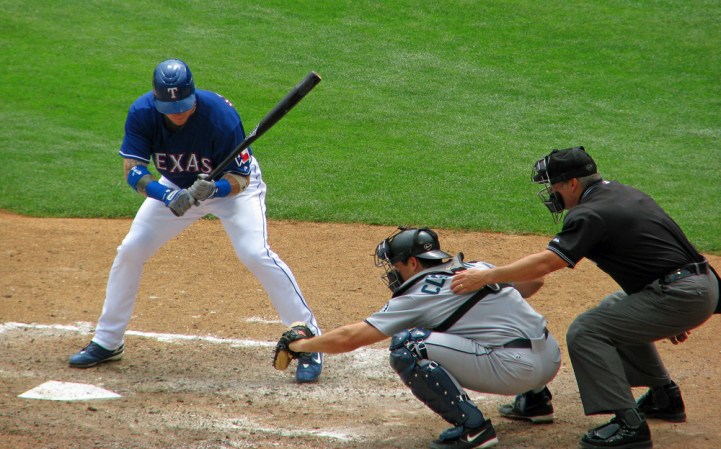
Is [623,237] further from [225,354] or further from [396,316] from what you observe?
[225,354]

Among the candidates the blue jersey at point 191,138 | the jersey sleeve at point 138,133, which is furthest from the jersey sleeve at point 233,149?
the jersey sleeve at point 138,133

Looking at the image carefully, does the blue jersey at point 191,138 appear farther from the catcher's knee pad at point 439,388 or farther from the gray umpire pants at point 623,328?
the gray umpire pants at point 623,328

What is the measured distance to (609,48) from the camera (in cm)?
1270

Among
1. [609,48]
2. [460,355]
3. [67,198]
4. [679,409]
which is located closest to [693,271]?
[679,409]

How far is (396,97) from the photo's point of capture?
11445 millimetres

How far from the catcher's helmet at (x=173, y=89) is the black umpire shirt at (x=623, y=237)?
2.21 metres

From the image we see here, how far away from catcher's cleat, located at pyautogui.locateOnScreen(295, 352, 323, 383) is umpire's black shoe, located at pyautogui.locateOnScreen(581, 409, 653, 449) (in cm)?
164

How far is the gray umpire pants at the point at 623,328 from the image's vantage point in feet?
13.6

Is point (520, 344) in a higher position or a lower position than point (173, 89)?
lower

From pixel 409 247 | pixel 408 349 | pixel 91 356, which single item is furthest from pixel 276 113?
pixel 91 356

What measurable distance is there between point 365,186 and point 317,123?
2.00m

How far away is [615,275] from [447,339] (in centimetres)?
90

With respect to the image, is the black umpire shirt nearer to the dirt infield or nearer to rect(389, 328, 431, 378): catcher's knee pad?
rect(389, 328, 431, 378): catcher's knee pad

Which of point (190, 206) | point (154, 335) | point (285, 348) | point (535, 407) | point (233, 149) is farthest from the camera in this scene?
point (154, 335)
